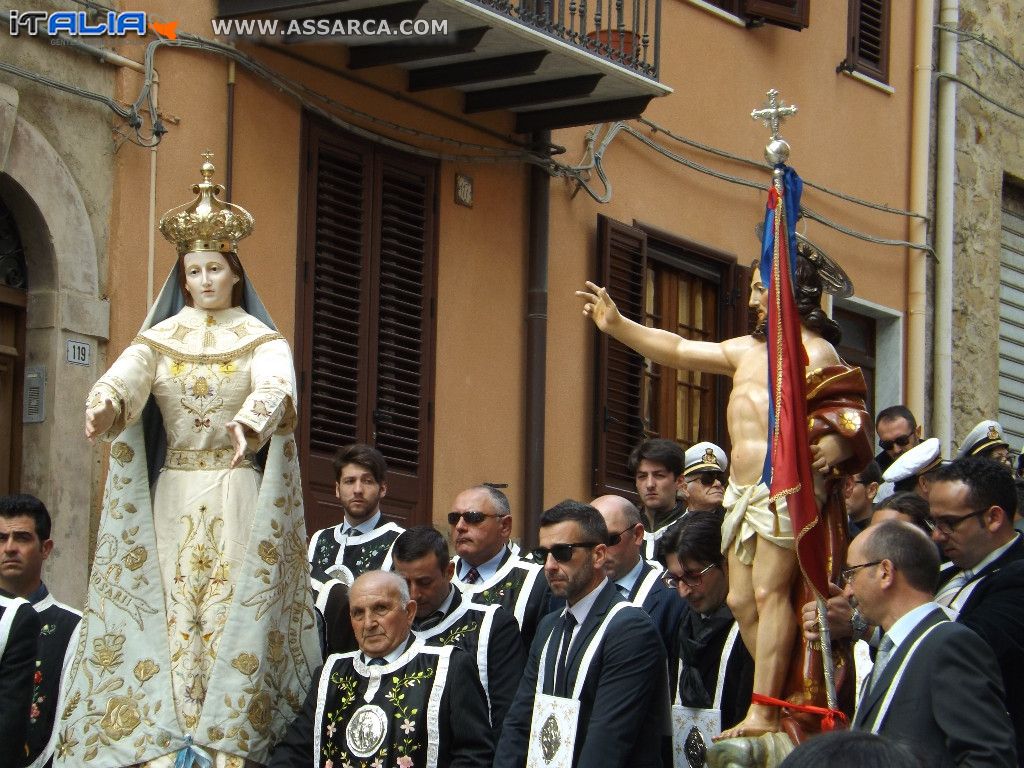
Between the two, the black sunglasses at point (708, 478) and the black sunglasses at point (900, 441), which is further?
the black sunglasses at point (900, 441)

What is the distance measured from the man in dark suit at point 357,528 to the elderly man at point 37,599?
3.86ft

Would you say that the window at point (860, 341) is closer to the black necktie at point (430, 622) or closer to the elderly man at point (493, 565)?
the elderly man at point (493, 565)

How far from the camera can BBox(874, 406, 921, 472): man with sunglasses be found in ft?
35.2

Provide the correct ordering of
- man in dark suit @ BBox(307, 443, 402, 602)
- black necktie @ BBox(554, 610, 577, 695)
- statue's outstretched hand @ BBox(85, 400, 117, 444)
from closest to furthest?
black necktie @ BBox(554, 610, 577, 695), statue's outstretched hand @ BBox(85, 400, 117, 444), man in dark suit @ BBox(307, 443, 402, 602)

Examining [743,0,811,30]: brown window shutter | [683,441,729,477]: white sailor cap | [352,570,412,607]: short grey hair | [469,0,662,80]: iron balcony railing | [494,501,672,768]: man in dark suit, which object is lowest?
[494,501,672,768]: man in dark suit

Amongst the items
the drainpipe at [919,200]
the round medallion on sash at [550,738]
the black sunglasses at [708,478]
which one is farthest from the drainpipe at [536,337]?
the round medallion on sash at [550,738]

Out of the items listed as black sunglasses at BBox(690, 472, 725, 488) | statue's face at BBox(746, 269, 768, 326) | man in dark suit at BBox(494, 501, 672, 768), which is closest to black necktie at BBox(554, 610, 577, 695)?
man in dark suit at BBox(494, 501, 672, 768)

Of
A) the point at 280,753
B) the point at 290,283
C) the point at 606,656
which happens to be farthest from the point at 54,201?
the point at 606,656

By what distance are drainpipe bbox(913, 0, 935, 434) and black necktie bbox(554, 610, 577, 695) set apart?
29.6 ft

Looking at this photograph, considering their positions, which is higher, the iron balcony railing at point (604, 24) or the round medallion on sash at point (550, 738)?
the iron balcony railing at point (604, 24)

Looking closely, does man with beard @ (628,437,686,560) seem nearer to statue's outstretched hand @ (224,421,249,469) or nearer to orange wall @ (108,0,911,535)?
statue's outstretched hand @ (224,421,249,469)

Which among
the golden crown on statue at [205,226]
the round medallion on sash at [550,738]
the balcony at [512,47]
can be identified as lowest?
the round medallion on sash at [550,738]

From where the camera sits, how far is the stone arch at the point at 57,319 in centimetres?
958

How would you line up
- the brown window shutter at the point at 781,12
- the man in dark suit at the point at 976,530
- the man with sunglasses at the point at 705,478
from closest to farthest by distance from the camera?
the man in dark suit at the point at 976,530 < the man with sunglasses at the point at 705,478 < the brown window shutter at the point at 781,12
